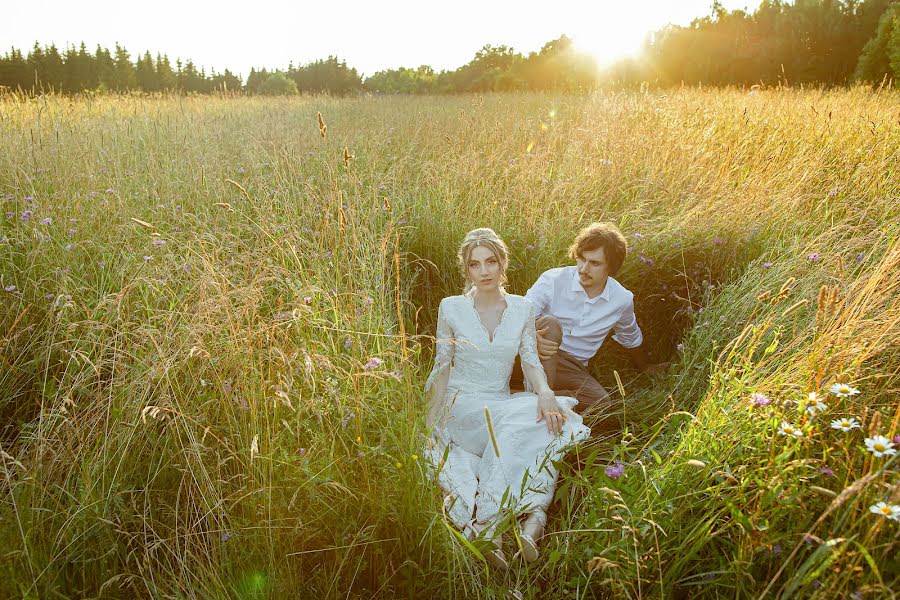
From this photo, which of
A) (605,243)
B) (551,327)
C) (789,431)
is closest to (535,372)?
(551,327)

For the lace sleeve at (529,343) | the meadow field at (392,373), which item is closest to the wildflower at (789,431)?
the meadow field at (392,373)

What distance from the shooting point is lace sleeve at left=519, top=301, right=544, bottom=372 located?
2.90 m

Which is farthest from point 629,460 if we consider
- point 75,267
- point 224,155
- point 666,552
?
point 224,155

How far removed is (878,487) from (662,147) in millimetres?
4486

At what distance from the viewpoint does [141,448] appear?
1.98 metres

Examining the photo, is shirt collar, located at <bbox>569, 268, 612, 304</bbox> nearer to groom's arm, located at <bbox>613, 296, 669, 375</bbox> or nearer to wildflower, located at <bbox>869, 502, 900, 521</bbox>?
groom's arm, located at <bbox>613, 296, 669, 375</bbox>

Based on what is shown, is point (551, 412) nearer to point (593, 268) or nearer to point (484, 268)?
point (484, 268)

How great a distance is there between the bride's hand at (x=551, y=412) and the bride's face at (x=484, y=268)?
0.62 meters

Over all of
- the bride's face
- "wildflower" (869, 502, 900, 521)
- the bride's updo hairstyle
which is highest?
the bride's updo hairstyle

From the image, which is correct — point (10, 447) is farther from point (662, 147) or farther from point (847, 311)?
point (662, 147)

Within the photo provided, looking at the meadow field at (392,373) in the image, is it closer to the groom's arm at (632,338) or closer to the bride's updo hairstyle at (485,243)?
the groom's arm at (632,338)

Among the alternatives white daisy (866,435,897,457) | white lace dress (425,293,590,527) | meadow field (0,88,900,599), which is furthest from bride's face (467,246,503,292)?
white daisy (866,435,897,457)

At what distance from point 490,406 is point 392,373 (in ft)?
3.63

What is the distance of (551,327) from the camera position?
3.18m
